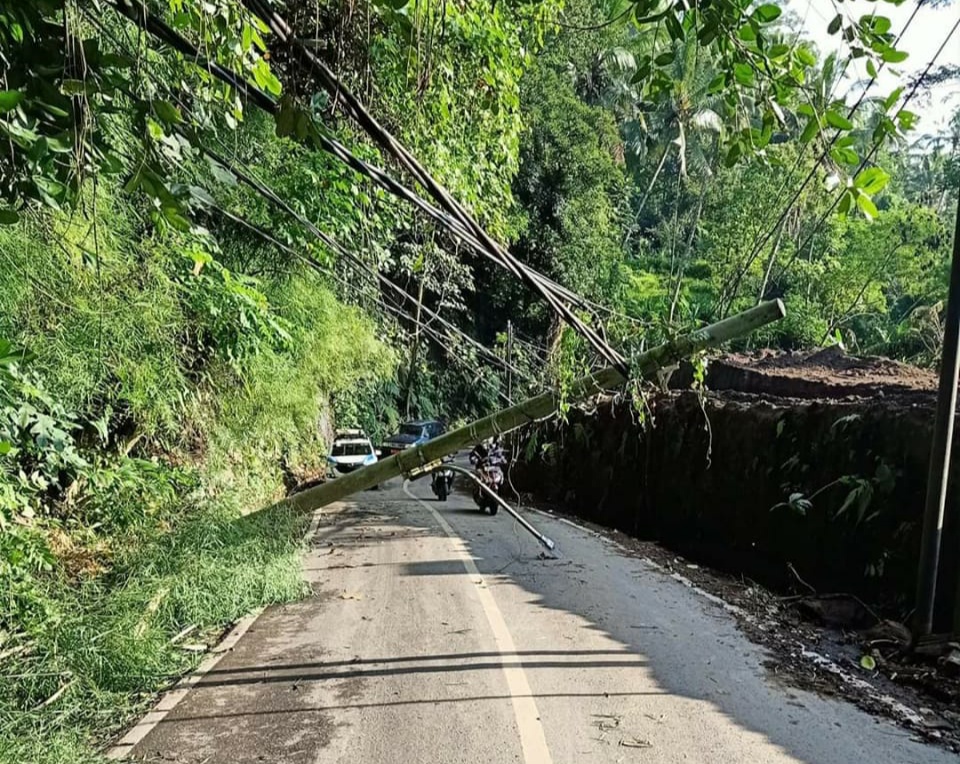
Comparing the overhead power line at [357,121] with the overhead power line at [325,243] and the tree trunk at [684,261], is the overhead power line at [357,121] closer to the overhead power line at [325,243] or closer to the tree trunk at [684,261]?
the overhead power line at [325,243]

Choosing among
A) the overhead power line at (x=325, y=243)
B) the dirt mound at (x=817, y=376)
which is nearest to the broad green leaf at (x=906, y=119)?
the overhead power line at (x=325, y=243)

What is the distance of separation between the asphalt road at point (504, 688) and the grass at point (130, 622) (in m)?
0.33

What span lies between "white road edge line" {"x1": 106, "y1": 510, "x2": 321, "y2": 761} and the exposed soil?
424cm

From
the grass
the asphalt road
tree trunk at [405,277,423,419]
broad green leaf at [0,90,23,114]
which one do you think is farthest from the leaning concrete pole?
broad green leaf at [0,90,23,114]

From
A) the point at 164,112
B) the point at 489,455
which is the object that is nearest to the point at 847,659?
the point at 164,112

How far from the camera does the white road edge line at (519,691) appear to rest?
13.0ft

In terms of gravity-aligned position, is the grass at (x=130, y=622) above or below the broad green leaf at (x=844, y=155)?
below

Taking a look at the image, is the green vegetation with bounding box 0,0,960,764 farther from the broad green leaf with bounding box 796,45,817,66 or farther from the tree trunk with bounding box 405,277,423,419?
the tree trunk with bounding box 405,277,423,419

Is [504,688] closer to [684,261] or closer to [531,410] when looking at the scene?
[531,410]

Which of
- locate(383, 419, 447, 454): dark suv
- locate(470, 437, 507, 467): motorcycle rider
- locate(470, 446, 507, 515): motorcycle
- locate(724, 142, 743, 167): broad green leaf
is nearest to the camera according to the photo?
locate(724, 142, 743, 167): broad green leaf

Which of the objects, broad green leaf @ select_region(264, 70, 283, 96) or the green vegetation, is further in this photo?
broad green leaf @ select_region(264, 70, 283, 96)

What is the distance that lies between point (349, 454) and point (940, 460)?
608 inches

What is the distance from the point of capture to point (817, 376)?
41.6 feet

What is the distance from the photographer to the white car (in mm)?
18547
